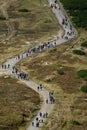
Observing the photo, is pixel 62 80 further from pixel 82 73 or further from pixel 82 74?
pixel 82 73

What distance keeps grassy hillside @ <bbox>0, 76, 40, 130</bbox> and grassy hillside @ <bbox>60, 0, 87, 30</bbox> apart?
147 ft

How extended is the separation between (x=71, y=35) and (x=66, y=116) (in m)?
49.5

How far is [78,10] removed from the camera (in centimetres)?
14700

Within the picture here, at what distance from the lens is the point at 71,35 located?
12662cm

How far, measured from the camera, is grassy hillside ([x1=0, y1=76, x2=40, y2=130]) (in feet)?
251

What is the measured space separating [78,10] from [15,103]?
68.9m

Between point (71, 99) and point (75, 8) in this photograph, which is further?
point (75, 8)

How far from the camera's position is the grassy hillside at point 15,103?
251ft

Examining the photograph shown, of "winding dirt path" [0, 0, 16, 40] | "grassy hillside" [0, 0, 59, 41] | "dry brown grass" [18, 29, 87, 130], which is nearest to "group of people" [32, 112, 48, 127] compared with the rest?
"dry brown grass" [18, 29, 87, 130]

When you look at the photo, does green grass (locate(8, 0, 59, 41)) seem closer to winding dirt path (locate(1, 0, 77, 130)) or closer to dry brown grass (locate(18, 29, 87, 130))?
winding dirt path (locate(1, 0, 77, 130))

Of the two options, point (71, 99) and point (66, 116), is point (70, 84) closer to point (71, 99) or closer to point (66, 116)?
point (71, 99)

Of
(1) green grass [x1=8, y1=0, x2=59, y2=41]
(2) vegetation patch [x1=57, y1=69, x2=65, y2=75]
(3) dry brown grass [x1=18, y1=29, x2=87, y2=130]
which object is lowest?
(3) dry brown grass [x1=18, y1=29, x2=87, y2=130]

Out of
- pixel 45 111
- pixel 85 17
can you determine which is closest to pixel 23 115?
pixel 45 111

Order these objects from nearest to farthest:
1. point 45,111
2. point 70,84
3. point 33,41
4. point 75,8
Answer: point 45,111, point 70,84, point 33,41, point 75,8
